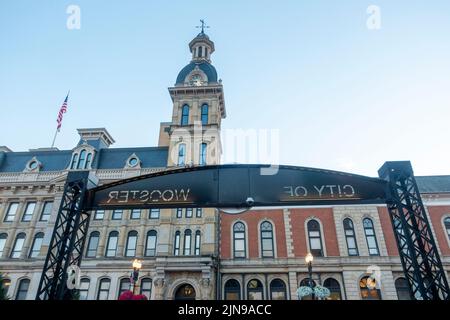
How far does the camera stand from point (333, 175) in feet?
28.3

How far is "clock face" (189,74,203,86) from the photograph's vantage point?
31.9 meters

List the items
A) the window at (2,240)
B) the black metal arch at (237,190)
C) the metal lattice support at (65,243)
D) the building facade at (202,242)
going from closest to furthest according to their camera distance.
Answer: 1. the metal lattice support at (65,243)
2. the black metal arch at (237,190)
3. the building facade at (202,242)
4. the window at (2,240)

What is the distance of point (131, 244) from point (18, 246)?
32.0 feet

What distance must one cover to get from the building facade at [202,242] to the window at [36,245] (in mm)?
82

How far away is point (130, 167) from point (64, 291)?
2142cm

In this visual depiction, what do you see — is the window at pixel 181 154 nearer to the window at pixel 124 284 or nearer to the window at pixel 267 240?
the window at pixel 267 240

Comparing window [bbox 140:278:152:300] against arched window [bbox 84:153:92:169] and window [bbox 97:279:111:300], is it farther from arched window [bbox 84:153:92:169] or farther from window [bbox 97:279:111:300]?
arched window [bbox 84:153:92:169]

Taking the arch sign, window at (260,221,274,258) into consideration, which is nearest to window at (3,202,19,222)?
window at (260,221,274,258)

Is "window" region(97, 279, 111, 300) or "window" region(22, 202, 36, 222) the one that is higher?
"window" region(22, 202, 36, 222)

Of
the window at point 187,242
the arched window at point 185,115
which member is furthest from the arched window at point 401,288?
the arched window at point 185,115

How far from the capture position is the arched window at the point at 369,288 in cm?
2217

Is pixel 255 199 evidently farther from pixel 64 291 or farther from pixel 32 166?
pixel 32 166

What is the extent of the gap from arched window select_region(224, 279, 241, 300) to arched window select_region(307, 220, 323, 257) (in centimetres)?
636

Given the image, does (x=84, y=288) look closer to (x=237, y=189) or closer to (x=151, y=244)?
(x=151, y=244)
